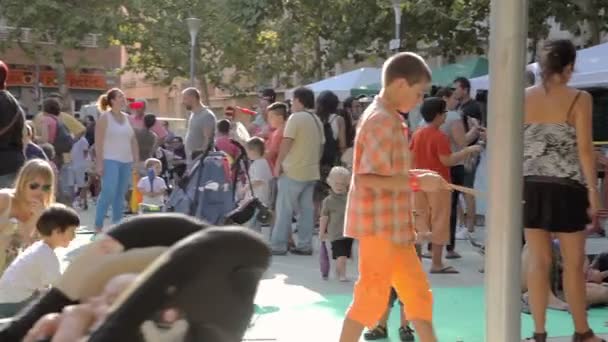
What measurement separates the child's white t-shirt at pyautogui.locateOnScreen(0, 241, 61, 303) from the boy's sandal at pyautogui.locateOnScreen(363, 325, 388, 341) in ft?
6.98

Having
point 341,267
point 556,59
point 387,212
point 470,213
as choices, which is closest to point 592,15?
point 470,213

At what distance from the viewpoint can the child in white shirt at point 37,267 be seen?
5195 millimetres

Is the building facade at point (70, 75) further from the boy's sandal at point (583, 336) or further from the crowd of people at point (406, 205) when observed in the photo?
the boy's sandal at point (583, 336)

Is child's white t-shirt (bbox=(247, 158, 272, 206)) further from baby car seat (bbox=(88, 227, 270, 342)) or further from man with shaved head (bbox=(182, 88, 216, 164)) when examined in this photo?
baby car seat (bbox=(88, 227, 270, 342))

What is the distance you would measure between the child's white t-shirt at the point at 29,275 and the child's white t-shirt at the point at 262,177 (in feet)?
19.2

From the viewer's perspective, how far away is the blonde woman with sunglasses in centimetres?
602

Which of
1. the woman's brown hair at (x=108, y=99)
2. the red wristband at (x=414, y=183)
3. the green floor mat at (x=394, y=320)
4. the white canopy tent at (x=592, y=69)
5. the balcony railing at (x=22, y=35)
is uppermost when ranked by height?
the balcony railing at (x=22, y=35)

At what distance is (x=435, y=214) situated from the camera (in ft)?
29.9

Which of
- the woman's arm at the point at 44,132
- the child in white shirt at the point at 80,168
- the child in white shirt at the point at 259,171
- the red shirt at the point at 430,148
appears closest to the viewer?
the red shirt at the point at 430,148

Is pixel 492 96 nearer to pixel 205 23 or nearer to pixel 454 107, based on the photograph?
pixel 454 107

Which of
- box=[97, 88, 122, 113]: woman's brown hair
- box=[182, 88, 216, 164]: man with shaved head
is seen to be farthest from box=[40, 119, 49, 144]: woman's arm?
box=[182, 88, 216, 164]: man with shaved head

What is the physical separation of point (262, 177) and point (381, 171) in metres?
6.22

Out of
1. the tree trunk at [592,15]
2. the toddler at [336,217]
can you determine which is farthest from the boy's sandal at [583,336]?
the tree trunk at [592,15]

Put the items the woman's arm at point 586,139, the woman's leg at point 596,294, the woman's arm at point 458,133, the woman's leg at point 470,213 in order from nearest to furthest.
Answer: the woman's arm at point 586,139, the woman's leg at point 596,294, the woman's arm at point 458,133, the woman's leg at point 470,213
